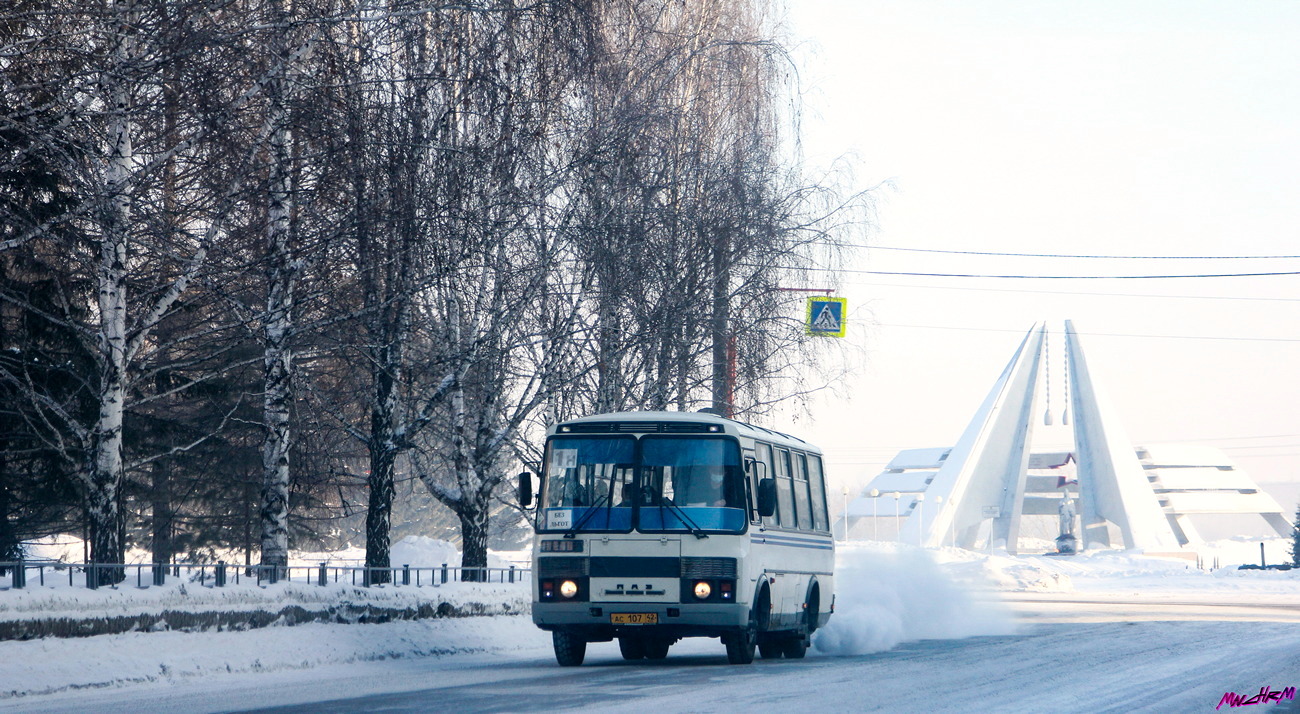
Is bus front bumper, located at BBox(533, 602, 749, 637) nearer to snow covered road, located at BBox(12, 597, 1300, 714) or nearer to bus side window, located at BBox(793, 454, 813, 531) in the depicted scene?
snow covered road, located at BBox(12, 597, 1300, 714)

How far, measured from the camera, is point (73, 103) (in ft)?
34.7

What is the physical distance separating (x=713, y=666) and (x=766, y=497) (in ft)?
6.68

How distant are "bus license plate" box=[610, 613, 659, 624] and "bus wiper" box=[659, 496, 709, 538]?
0.95 meters

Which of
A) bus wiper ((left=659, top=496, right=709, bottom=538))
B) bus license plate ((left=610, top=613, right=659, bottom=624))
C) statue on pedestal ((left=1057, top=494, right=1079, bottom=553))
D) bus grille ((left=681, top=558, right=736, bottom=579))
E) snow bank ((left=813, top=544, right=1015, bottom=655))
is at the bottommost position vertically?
statue on pedestal ((left=1057, top=494, right=1079, bottom=553))

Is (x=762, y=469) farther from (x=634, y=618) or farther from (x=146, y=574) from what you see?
(x=146, y=574)

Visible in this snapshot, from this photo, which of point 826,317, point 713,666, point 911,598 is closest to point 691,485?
point 713,666

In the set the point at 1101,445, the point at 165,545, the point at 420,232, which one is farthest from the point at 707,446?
the point at 1101,445

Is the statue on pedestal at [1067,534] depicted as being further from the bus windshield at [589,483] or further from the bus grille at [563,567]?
the bus grille at [563,567]

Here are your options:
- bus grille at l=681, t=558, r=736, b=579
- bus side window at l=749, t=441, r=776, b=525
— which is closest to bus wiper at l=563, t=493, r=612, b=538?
bus grille at l=681, t=558, r=736, b=579

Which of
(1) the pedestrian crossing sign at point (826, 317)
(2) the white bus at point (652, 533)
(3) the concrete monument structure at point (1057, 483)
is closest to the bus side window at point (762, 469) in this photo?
(2) the white bus at point (652, 533)

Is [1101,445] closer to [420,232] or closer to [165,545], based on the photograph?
[165,545]

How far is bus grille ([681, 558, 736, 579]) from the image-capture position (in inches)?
549

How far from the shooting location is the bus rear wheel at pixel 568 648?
1464 centimetres

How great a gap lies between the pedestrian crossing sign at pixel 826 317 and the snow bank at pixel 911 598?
15.3ft
